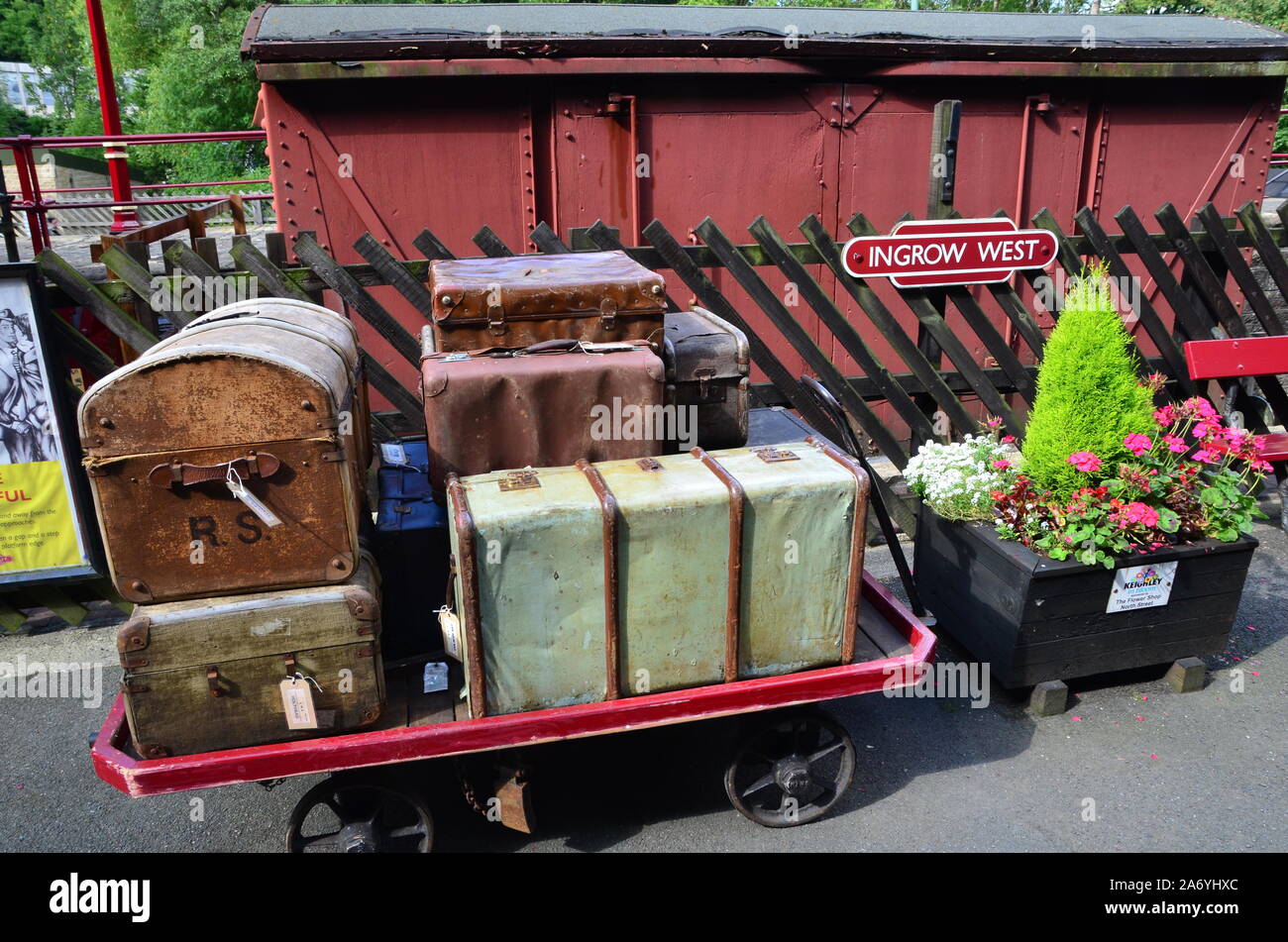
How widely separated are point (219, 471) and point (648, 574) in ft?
5.61

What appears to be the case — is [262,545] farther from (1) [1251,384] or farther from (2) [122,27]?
(2) [122,27]

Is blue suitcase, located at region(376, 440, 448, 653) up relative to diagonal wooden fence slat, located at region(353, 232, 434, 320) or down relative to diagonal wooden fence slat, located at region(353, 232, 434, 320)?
down

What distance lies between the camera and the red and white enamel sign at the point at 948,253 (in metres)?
6.75

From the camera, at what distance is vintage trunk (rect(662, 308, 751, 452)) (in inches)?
185

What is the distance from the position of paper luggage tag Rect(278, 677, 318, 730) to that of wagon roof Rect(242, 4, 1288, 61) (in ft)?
18.8

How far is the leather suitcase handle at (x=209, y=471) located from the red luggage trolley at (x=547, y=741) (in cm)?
108

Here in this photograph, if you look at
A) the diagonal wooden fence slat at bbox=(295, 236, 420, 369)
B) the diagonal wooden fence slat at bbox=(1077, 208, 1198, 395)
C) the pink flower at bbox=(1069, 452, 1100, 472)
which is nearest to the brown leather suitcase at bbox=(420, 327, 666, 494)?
the diagonal wooden fence slat at bbox=(295, 236, 420, 369)

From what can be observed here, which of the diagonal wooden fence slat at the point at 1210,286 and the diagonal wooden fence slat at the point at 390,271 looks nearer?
the diagonal wooden fence slat at the point at 390,271

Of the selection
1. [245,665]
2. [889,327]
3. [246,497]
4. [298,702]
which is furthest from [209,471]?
[889,327]

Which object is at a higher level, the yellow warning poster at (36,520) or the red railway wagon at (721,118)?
the red railway wagon at (721,118)

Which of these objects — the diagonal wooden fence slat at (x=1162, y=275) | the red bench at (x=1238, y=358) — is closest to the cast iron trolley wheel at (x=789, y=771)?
the diagonal wooden fence slat at (x=1162, y=275)

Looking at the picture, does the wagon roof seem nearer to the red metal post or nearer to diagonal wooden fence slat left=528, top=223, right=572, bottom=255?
diagonal wooden fence slat left=528, top=223, right=572, bottom=255

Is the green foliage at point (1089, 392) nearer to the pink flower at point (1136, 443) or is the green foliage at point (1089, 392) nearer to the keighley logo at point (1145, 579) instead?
the pink flower at point (1136, 443)
